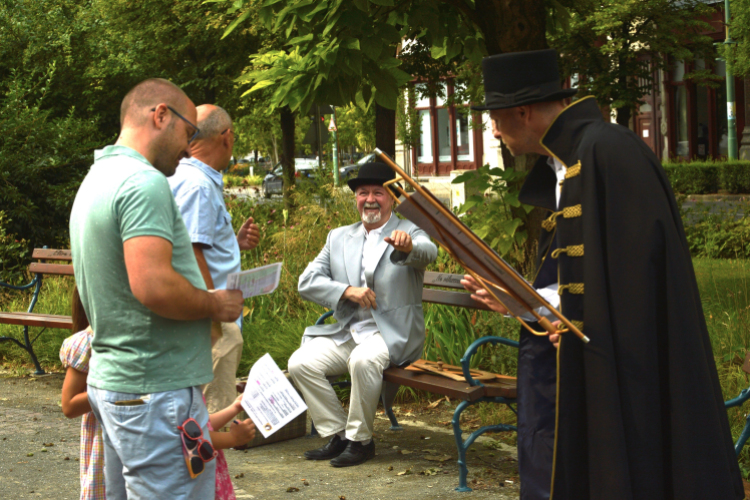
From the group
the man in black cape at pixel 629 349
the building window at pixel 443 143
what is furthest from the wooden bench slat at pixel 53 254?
the building window at pixel 443 143

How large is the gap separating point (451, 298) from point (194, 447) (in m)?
3.01

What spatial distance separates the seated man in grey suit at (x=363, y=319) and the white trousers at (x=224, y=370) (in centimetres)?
68

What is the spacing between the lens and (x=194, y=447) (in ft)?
8.24

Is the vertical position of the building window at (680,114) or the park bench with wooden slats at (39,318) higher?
the building window at (680,114)

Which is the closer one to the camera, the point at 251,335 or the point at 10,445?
the point at 10,445

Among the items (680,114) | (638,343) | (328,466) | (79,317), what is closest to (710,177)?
(680,114)

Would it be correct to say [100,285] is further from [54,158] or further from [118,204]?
[54,158]

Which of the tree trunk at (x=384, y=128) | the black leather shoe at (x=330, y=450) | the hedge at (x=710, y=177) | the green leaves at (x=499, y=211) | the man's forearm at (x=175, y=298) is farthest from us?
the hedge at (x=710, y=177)

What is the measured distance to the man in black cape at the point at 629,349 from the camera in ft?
9.35

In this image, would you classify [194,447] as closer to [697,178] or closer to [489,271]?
[489,271]

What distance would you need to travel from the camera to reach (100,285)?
2473mm

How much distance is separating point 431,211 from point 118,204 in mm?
980

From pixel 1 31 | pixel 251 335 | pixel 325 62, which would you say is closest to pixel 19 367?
pixel 251 335

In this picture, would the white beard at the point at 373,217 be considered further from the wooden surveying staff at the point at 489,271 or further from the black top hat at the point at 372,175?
the wooden surveying staff at the point at 489,271
